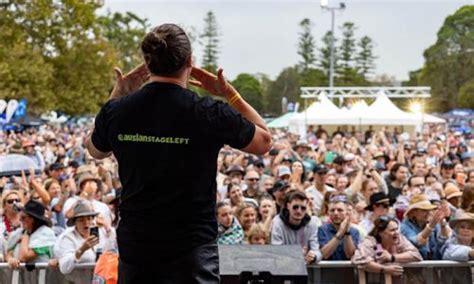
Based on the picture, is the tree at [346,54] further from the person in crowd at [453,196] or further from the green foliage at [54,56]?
the person in crowd at [453,196]

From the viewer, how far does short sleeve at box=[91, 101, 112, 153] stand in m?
3.20

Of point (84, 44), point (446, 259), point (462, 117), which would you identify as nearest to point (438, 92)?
point (462, 117)

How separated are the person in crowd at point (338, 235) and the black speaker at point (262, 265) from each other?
70.7 inches

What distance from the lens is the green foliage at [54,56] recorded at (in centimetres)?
4025

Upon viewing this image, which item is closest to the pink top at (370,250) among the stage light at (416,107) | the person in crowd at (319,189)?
the person in crowd at (319,189)

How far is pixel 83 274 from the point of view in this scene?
5.69 m

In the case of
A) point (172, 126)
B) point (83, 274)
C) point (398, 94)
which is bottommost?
point (83, 274)

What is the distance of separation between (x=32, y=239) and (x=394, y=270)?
290 centimetres

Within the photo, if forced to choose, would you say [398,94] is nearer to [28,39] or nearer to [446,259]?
[28,39]

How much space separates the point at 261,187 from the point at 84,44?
3551 centimetres

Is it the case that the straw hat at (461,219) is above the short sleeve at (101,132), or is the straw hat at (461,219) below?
below

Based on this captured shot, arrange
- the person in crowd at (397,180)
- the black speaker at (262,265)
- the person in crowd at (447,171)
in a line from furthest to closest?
the person in crowd at (447,171) → the person in crowd at (397,180) → the black speaker at (262,265)

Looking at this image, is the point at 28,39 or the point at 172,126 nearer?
the point at 172,126

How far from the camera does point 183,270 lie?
3.06 meters
